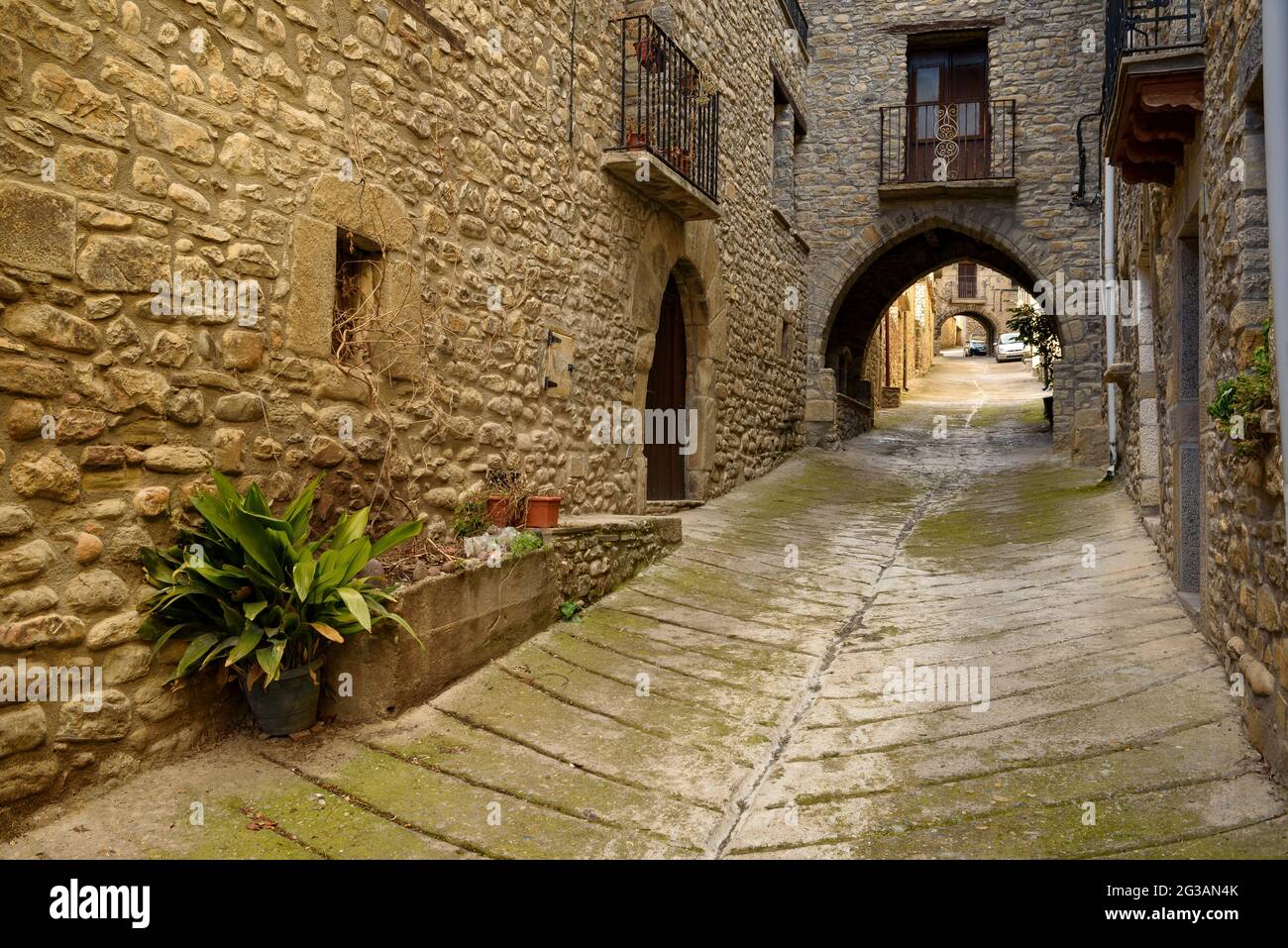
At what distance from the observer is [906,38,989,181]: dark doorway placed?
1337 centimetres

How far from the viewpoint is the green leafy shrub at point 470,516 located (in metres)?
4.86

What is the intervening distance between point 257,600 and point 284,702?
0.40 meters

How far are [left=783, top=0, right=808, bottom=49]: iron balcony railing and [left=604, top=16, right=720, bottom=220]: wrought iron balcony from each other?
16.9 ft

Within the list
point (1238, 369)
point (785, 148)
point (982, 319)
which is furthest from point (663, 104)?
point (982, 319)

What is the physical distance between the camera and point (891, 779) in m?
3.45

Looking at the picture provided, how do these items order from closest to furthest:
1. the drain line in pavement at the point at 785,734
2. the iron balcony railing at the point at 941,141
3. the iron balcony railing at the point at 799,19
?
the drain line in pavement at the point at 785,734 → the iron balcony railing at the point at 799,19 → the iron balcony railing at the point at 941,141

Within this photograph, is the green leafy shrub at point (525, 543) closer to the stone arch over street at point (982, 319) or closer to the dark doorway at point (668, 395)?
the dark doorway at point (668, 395)

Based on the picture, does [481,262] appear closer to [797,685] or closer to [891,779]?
[797,685]

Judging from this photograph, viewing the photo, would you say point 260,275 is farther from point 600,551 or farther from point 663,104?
point 663,104

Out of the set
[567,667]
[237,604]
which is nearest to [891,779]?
[567,667]

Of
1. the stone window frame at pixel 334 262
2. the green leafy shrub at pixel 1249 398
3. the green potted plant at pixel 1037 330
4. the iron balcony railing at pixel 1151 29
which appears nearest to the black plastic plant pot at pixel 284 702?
the stone window frame at pixel 334 262

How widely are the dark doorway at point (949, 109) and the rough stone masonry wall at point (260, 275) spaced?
8.26 m

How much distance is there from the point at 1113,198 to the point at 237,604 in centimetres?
865

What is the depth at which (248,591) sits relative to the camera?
10.9 feet
